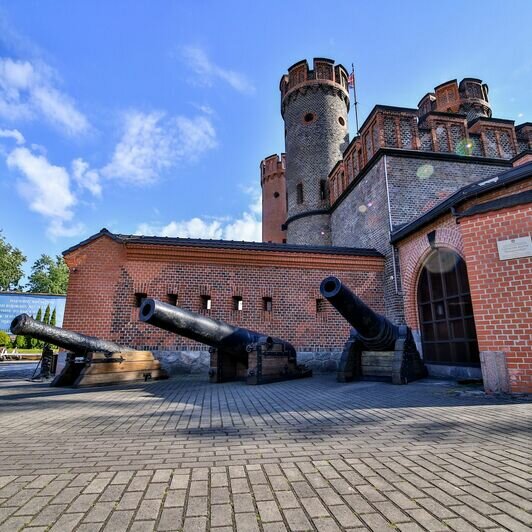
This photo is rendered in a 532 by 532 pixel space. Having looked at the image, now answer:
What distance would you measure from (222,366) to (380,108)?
10.2 m

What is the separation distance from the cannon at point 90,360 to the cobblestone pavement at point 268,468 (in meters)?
2.55

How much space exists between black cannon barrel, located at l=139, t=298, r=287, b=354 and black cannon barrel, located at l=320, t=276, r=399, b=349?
2.14 metres

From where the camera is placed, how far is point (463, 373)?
24.6 feet

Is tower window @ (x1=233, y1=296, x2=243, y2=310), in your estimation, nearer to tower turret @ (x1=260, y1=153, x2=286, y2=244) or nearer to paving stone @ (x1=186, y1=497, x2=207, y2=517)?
paving stone @ (x1=186, y1=497, x2=207, y2=517)

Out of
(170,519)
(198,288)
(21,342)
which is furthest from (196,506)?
(21,342)

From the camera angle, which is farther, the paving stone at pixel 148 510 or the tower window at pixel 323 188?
the tower window at pixel 323 188

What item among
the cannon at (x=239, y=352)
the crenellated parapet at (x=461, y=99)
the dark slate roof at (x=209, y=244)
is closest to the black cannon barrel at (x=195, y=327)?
the cannon at (x=239, y=352)

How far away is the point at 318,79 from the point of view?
1939 cm

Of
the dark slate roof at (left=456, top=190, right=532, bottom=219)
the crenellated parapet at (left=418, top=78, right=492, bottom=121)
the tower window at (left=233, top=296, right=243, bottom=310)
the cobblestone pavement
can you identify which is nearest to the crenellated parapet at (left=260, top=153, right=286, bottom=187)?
the crenellated parapet at (left=418, top=78, right=492, bottom=121)

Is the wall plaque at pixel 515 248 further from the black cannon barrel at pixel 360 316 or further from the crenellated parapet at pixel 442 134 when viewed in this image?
the crenellated parapet at pixel 442 134

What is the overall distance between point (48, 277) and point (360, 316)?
51301 mm

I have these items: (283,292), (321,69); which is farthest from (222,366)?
(321,69)

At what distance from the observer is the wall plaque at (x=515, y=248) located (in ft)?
18.1

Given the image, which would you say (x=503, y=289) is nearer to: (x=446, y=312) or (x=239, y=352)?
(x=446, y=312)
